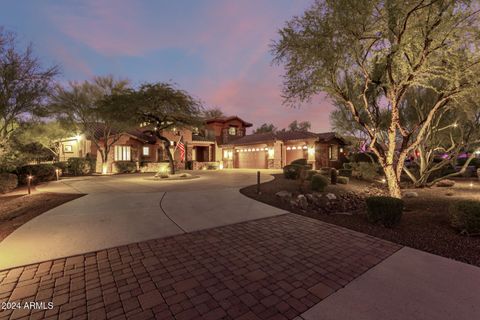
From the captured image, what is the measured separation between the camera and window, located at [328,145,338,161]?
2466 centimetres

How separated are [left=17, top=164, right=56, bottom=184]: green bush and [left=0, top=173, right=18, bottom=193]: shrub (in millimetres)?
2317

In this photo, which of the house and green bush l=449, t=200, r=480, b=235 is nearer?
green bush l=449, t=200, r=480, b=235

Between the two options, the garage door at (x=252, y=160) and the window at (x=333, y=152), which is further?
the garage door at (x=252, y=160)

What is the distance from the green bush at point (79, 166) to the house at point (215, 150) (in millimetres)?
1303

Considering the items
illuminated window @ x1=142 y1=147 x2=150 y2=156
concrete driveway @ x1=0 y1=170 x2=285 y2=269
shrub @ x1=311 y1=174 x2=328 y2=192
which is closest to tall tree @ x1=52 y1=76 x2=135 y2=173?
illuminated window @ x1=142 y1=147 x2=150 y2=156

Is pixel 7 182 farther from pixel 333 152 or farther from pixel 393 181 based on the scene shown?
pixel 333 152

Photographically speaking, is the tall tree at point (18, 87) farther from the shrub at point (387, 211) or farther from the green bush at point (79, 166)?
the shrub at point (387, 211)

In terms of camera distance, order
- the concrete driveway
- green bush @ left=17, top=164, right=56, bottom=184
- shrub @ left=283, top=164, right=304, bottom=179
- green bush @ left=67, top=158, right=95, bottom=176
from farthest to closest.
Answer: green bush @ left=67, top=158, right=95, bottom=176 → shrub @ left=283, top=164, right=304, bottom=179 → green bush @ left=17, top=164, right=56, bottom=184 → the concrete driveway

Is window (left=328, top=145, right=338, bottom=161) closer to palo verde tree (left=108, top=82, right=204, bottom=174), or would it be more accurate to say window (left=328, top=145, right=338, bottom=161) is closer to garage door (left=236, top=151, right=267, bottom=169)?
garage door (left=236, top=151, right=267, bottom=169)

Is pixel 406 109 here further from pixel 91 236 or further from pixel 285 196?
pixel 91 236

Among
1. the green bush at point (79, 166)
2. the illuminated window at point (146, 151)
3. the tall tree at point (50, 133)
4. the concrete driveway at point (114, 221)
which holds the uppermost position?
the tall tree at point (50, 133)

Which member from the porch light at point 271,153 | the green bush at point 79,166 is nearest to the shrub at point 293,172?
the porch light at point 271,153

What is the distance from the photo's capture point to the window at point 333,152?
24656 mm

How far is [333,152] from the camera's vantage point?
2522 centimetres
